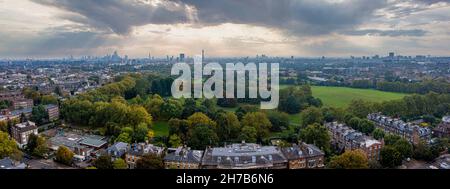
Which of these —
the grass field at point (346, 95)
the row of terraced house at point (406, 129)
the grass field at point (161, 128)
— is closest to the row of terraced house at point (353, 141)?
the row of terraced house at point (406, 129)

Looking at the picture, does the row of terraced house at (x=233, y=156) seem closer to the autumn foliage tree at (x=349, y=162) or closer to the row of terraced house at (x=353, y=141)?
the autumn foliage tree at (x=349, y=162)

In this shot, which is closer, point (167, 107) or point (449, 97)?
point (167, 107)

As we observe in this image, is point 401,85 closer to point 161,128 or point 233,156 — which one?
point 161,128

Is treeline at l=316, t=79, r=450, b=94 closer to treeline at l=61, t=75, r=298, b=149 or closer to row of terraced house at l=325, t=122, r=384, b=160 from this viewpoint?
row of terraced house at l=325, t=122, r=384, b=160

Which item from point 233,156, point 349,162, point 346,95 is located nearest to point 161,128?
point 233,156

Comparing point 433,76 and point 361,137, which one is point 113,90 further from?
point 433,76
